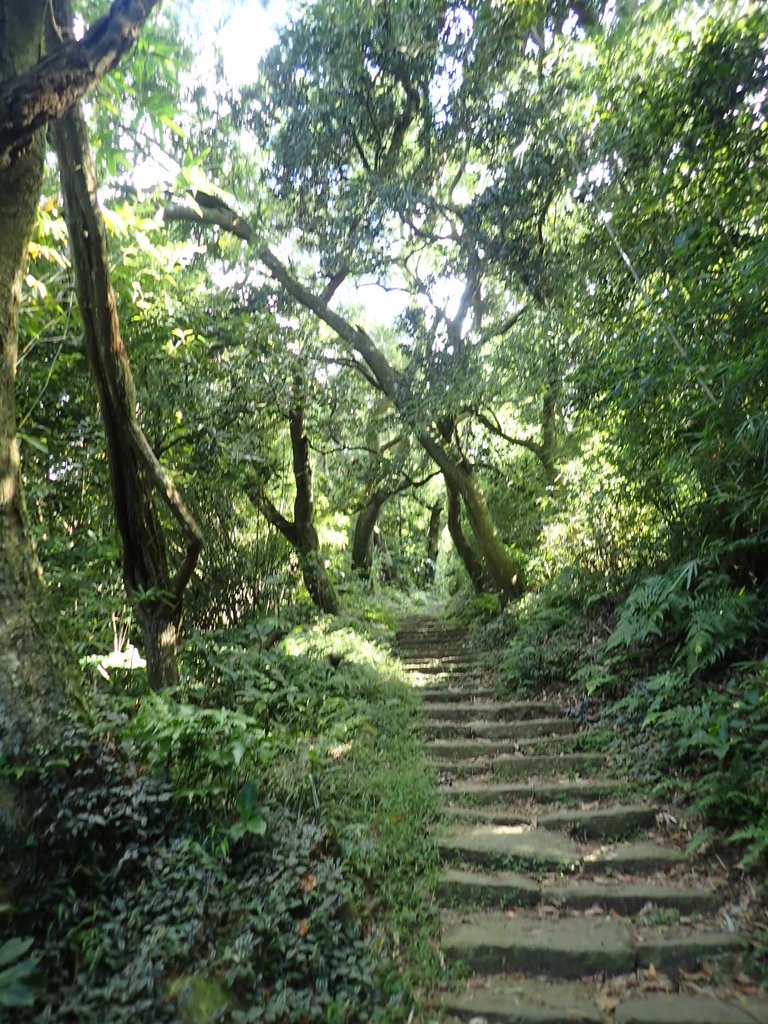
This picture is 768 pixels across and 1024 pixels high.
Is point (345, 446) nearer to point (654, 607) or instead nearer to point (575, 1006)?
point (654, 607)

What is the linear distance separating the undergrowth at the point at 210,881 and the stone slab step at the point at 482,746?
3.83 feet

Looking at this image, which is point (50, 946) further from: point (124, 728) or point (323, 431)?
point (323, 431)

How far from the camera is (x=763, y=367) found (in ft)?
12.2

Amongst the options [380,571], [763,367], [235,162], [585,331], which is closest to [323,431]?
[235,162]

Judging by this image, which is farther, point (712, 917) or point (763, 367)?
point (763, 367)

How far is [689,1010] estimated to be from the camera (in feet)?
8.42

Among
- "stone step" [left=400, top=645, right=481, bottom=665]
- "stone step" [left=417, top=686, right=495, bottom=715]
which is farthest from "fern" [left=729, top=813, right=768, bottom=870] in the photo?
"stone step" [left=400, top=645, right=481, bottom=665]

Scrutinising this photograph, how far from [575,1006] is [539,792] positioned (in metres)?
1.83

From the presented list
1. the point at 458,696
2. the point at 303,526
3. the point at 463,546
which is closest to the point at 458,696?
the point at 458,696

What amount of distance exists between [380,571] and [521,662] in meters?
12.3

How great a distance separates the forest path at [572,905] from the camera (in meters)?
2.68

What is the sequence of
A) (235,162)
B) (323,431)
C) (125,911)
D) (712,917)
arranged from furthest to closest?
(323,431)
(235,162)
(712,917)
(125,911)

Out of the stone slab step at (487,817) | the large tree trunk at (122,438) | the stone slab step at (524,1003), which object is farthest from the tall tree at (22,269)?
the stone slab step at (487,817)

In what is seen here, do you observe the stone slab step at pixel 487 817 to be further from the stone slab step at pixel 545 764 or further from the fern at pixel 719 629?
the fern at pixel 719 629
